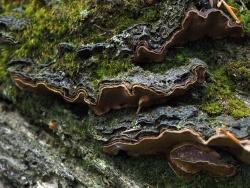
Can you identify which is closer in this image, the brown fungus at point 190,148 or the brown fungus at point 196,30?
the brown fungus at point 190,148

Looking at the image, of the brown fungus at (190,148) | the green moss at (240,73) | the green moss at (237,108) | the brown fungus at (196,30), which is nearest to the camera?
the brown fungus at (190,148)

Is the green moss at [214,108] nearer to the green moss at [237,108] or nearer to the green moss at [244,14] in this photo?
the green moss at [237,108]

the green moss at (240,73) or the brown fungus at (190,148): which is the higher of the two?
the green moss at (240,73)

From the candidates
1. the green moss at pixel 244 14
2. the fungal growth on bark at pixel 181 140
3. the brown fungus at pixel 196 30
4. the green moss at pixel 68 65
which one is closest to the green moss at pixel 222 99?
the fungal growth on bark at pixel 181 140

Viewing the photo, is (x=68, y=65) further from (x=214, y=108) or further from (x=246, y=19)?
(x=246, y=19)

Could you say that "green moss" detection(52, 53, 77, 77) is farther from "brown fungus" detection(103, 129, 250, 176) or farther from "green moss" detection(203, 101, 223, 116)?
"green moss" detection(203, 101, 223, 116)

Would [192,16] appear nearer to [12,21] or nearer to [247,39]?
[247,39]

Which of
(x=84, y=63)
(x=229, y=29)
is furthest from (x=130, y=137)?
(x=229, y=29)

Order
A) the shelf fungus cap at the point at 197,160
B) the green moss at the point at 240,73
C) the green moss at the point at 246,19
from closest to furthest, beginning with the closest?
the shelf fungus cap at the point at 197,160 → the green moss at the point at 240,73 → the green moss at the point at 246,19

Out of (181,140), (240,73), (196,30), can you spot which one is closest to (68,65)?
(196,30)
